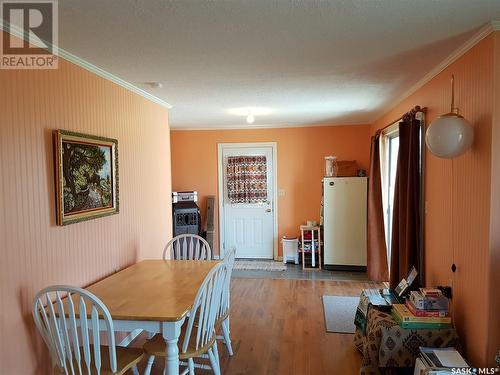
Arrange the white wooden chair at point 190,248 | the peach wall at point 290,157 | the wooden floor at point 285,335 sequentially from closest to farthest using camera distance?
the wooden floor at point 285,335 → the white wooden chair at point 190,248 → the peach wall at point 290,157

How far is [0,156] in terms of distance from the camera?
1761 millimetres

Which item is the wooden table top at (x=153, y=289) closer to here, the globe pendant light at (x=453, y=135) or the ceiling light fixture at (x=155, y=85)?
the ceiling light fixture at (x=155, y=85)

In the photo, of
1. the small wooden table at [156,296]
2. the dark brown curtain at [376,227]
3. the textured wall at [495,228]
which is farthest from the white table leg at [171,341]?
the dark brown curtain at [376,227]

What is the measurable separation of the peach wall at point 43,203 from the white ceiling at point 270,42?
278 mm

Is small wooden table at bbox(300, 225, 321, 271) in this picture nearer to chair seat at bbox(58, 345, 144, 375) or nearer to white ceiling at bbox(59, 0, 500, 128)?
white ceiling at bbox(59, 0, 500, 128)

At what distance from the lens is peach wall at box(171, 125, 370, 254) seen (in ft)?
18.1

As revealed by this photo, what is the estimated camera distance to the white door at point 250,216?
19.0ft

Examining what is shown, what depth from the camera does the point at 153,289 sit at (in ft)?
7.64

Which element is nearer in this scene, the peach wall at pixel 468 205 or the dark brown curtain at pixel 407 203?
the peach wall at pixel 468 205

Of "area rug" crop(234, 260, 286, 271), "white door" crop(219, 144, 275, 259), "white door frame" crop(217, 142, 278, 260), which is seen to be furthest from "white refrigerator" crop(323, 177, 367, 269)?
"white door" crop(219, 144, 275, 259)

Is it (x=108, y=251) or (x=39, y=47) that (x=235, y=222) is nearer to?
(x=108, y=251)

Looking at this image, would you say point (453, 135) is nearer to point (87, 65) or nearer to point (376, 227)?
point (87, 65)

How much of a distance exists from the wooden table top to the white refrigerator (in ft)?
8.50

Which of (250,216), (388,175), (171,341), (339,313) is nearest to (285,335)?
(339,313)
